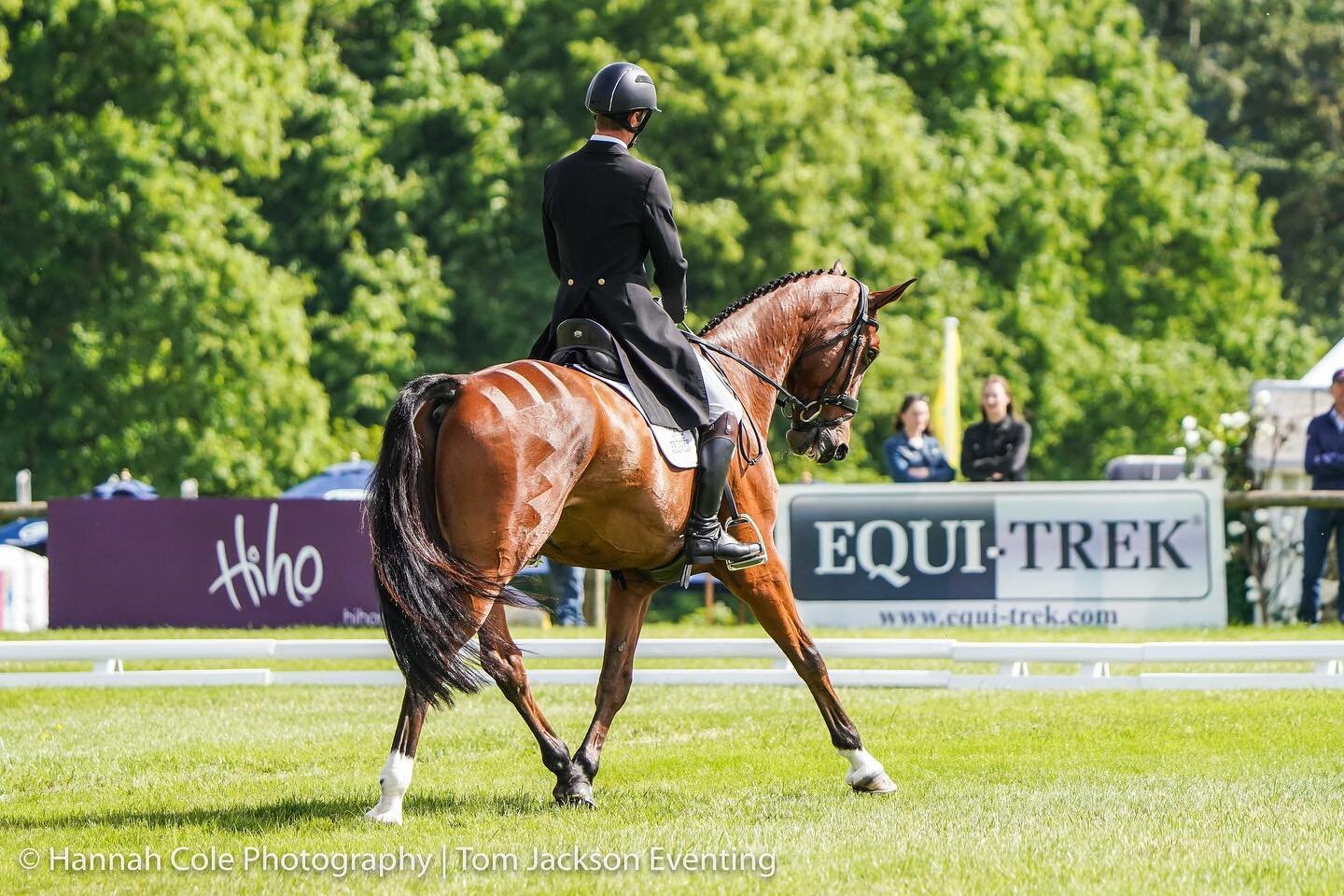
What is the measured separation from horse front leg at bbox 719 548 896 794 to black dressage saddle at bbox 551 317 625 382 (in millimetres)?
1002

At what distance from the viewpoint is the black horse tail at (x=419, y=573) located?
706 cm

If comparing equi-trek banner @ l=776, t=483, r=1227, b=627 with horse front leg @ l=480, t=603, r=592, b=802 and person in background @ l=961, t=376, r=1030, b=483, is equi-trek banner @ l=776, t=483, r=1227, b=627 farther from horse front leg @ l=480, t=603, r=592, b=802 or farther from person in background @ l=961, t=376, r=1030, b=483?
horse front leg @ l=480, t=603, r=592, b=802

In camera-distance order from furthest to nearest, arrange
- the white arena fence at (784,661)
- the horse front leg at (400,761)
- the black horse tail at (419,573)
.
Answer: the white arena fence at (784,661), the horse front leg at (400,761), the black horse tail at (419,573)

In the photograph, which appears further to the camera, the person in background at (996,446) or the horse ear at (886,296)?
the person in background at (996,446)

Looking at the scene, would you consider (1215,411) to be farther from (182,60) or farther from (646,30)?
(182,60)

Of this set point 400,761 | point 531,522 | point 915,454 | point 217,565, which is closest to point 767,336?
point 531,522

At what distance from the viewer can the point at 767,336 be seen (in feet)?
29.3

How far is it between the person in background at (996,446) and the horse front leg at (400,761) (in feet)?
32.4

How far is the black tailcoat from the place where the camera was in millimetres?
7863

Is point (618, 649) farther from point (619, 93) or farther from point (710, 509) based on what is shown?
point (619, 93)

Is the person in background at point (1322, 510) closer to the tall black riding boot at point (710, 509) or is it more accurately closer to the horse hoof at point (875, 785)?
the horse hoof at point (875, 785)

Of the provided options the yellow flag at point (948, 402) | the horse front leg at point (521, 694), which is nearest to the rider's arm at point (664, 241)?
the horse front leg at point (521, 694)

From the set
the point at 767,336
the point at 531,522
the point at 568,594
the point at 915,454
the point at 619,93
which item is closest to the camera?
the point at 531,522

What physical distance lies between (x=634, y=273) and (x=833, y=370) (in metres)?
1.50
